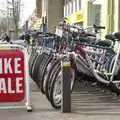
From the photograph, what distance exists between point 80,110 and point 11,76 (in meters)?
1.33

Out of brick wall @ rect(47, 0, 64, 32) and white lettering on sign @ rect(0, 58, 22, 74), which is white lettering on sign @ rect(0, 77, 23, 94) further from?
brick wall @ rect(47, 0, 64, 32)

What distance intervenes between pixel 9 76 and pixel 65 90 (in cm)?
95

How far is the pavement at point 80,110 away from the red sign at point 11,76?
12.6 inches

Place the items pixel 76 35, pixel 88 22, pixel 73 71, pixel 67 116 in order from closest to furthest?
pixel 67 116 → pixel 73 71 → pixel 76 35 → pixel 88 22

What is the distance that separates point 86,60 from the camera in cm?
965

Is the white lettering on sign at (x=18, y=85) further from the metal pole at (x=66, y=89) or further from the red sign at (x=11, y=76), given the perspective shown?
the metal pole at (x=66, y=89)

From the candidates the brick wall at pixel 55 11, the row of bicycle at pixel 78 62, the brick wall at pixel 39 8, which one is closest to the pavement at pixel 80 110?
the row of bicycle at pixel 78 62

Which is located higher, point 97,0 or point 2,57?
point 97,0

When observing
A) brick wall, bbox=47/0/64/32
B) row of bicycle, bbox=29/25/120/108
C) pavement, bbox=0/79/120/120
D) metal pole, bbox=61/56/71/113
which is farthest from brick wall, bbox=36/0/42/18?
metal pole, bbox=61/56/71/113

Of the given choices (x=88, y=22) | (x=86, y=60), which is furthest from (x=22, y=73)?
(x=88, y=22)

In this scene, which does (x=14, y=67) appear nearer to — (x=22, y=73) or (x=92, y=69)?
(x=22, y=73)

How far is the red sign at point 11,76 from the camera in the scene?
7.99 metres

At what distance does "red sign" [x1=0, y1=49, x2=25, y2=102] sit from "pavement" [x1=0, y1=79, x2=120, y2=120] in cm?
32

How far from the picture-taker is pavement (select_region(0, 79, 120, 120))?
308 inches
